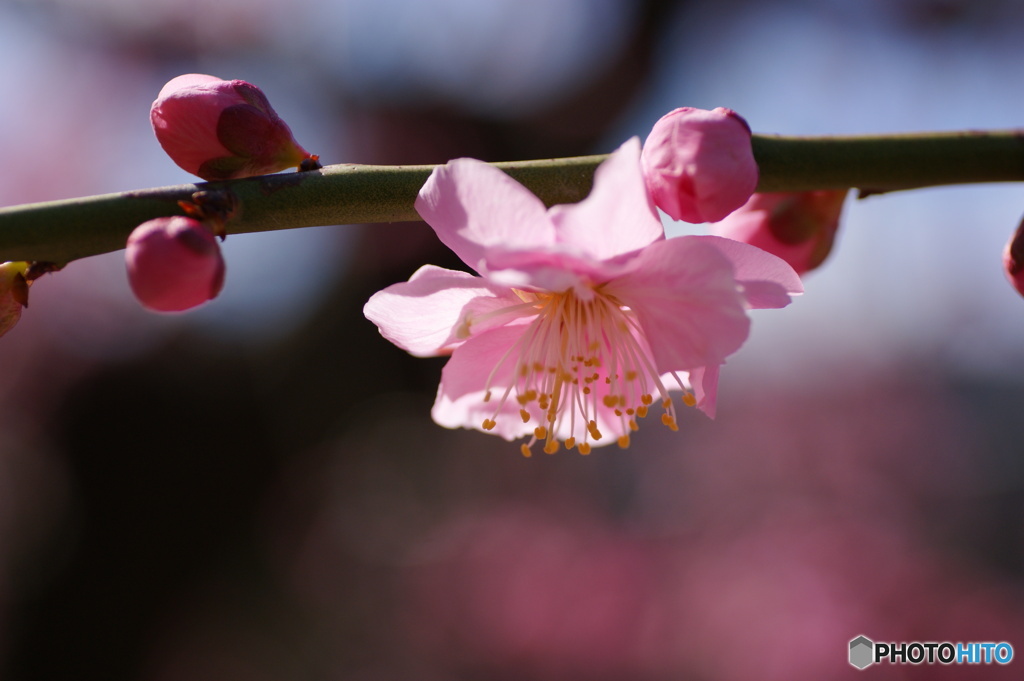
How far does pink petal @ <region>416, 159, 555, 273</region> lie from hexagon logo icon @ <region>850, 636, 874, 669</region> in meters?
2.17

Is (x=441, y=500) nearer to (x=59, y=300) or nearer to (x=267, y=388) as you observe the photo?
(x=267, y=388)

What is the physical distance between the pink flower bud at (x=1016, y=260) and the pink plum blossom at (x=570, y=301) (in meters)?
0.24

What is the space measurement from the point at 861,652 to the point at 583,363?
6.48 ft

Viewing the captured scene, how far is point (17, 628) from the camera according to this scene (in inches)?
144

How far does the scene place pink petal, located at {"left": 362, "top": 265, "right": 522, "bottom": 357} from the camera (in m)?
0.75

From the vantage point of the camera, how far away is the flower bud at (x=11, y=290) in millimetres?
620

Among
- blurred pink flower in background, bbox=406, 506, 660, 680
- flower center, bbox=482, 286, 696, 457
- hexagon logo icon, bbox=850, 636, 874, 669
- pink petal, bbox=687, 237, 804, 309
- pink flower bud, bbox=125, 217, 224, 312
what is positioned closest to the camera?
pink flower bud, bbox=125, 217, 224, 312

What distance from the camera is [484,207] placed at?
1.93 feet

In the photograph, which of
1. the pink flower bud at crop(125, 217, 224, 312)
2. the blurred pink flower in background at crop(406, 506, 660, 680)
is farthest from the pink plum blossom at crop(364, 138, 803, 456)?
the blurred pink flower in background at crop(406, 506, 660, 680)

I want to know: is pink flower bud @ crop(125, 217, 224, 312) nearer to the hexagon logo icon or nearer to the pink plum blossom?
the pink plum blossom

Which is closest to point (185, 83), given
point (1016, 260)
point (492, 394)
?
point (492, 394)

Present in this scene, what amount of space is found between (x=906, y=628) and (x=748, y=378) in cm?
224

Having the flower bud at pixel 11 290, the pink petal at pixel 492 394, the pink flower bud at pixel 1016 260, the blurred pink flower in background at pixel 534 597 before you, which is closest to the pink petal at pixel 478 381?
the pink petal at pixel 492 394

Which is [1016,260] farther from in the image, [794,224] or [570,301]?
[570,301]
